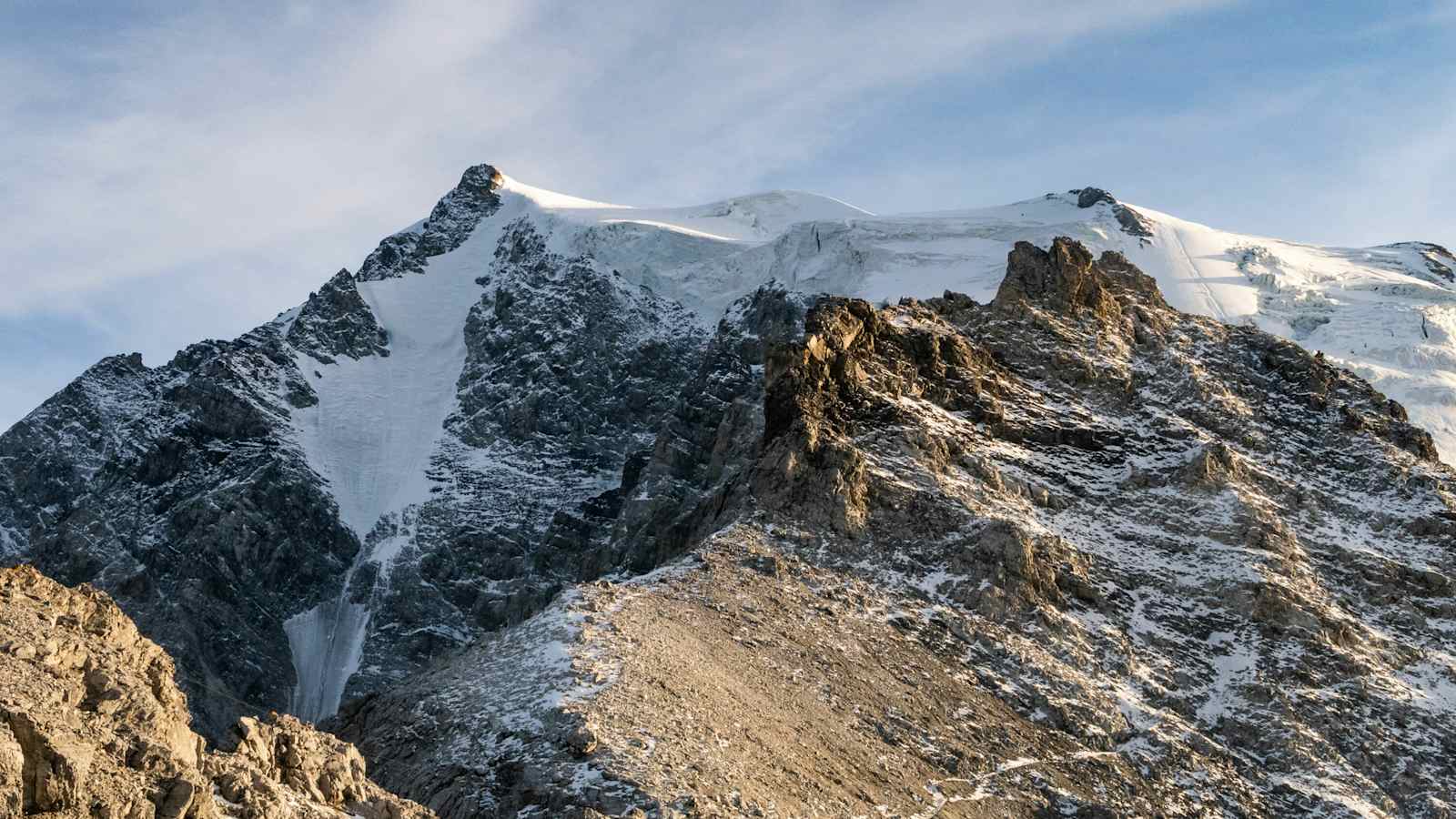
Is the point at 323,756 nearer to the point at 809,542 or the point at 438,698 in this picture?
the point at 438,698

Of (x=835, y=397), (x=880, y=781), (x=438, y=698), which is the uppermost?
(x=835, y=397)

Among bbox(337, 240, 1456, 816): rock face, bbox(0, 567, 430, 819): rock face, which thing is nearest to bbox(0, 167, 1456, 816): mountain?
bbox(337, 240, 1456, 816): rock face


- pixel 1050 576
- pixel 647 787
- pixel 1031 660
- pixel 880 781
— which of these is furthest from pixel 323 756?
pixel 1050 576

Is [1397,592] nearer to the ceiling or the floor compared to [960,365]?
nearer to the floor

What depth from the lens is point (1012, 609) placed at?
112 meters

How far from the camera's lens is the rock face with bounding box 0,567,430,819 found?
152 ft

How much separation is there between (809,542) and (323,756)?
58.8 meters

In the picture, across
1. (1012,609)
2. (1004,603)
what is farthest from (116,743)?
(1012,609)

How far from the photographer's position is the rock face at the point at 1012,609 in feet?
283

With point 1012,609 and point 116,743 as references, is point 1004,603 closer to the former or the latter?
point 1012,609

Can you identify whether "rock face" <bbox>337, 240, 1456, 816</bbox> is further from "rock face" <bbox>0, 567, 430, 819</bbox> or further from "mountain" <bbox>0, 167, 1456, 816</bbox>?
"rock face" <bbox>0, 567, 430, 819</bbox>

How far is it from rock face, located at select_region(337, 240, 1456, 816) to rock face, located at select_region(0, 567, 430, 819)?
717 inches

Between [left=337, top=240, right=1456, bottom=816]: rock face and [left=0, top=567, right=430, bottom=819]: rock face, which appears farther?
[left=337, top=240, right=1456, bottom=816]: rock face

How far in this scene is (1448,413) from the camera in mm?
184125
